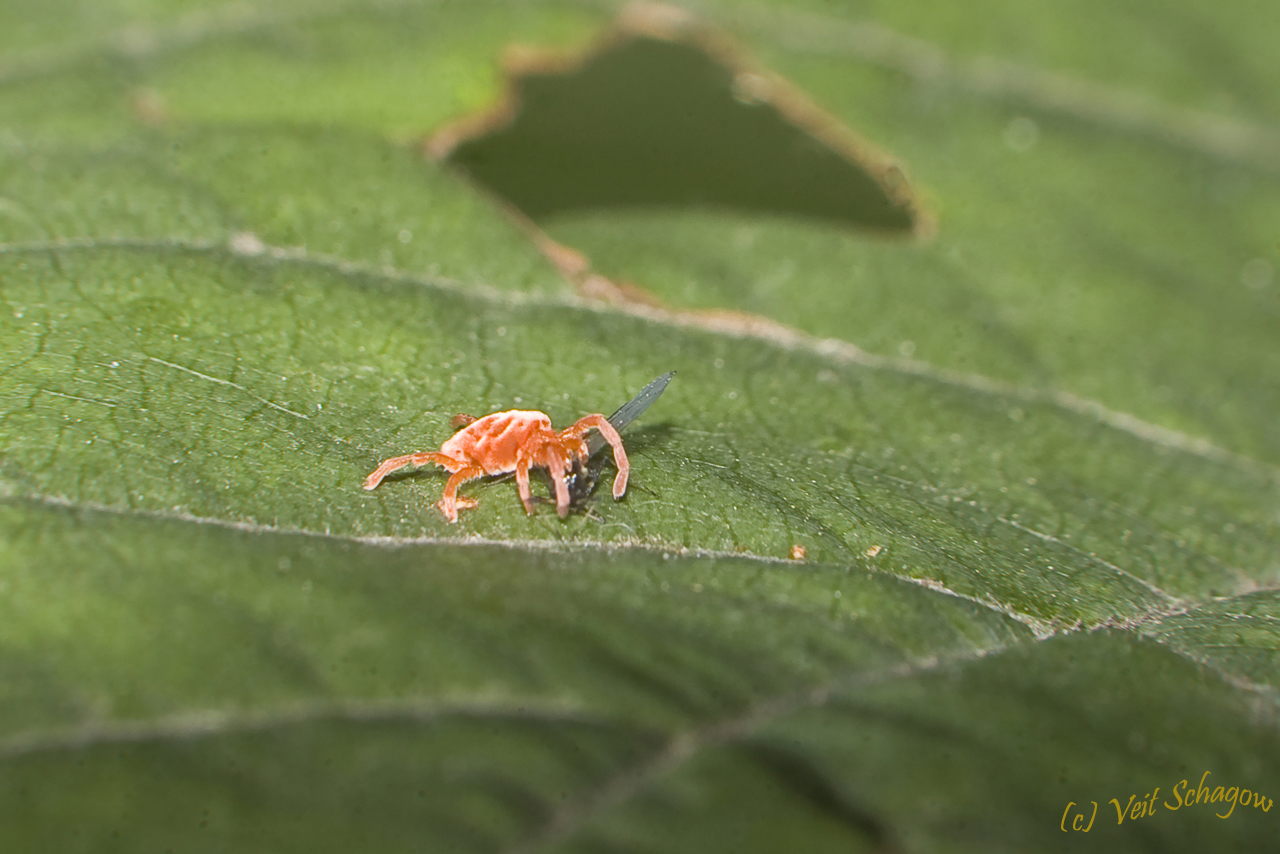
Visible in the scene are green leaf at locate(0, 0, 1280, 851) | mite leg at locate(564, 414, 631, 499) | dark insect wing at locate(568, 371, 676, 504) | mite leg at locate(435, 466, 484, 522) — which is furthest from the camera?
dark insect wing at locate(568, 371, 676, 504)

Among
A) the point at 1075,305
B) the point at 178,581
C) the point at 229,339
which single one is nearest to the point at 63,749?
the point at 178,581

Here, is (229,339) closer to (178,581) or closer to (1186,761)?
(178,581)

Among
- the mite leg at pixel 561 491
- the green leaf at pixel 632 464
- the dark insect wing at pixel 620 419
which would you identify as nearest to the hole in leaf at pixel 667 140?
the green leaf at pixel 632 464

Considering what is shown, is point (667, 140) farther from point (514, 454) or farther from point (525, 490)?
point (525, 490)

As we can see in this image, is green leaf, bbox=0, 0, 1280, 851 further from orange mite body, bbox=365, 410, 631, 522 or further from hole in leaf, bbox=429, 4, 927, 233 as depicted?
hole in leaf, bbox=429, 4, 927, 233

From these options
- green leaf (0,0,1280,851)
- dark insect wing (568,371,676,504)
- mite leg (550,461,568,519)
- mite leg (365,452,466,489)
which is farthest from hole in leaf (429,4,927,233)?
mite leg (550,461,568,519)

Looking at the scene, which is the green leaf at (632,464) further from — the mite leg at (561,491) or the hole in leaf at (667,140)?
the hole in leaf at (667,140)
